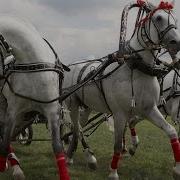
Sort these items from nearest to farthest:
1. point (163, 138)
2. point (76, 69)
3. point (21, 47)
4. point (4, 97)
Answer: point (21, 47) < point (4, 97) < point (76, 69) < point (163, 138)

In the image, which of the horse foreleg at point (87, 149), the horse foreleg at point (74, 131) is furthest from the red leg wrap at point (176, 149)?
the horse foreleg at point (74, 131)

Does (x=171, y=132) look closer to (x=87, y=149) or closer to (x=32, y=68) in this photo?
(x=32, y=68)

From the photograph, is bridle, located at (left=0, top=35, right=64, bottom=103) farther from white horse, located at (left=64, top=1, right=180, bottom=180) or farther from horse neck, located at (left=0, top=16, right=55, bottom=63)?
white horse, located at (left=64, top=1, right=180, bottom=180)

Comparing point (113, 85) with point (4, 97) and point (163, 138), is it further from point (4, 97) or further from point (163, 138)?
point (163, 138)

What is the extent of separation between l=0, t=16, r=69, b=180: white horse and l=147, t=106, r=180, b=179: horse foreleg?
1.81 meters

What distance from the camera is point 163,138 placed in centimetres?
1534

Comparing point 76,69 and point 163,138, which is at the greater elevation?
point 76,69

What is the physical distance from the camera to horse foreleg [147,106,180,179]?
22.7 ft

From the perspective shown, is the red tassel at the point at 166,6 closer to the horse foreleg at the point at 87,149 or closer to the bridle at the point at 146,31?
the bridle at the point at 146,31

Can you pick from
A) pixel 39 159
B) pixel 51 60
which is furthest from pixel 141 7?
pixel 39 159

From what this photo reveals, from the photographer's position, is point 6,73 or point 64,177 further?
point 6,73

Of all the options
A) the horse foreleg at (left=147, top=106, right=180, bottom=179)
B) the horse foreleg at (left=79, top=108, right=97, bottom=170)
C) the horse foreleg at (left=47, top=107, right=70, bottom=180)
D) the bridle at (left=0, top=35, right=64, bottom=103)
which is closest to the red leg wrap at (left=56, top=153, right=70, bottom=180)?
the horse foreleg at (left=47, top=107, right=70, bottom=180)

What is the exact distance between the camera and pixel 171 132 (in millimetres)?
7047

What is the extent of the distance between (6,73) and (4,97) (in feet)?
1.95
